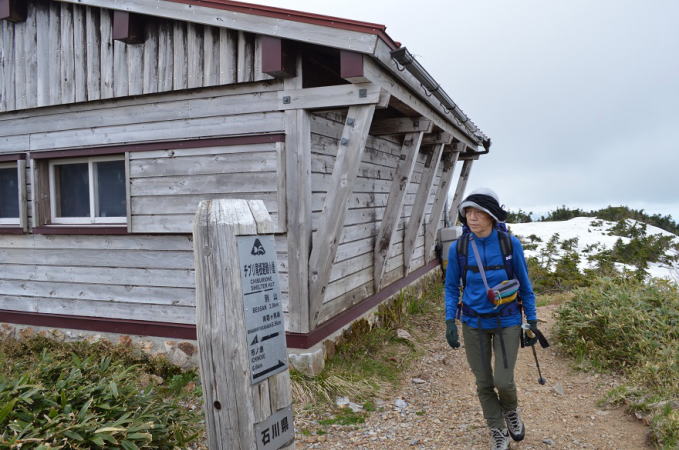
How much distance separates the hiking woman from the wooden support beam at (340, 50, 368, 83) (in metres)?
1.82

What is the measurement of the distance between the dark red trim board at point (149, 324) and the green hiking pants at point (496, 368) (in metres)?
2.03

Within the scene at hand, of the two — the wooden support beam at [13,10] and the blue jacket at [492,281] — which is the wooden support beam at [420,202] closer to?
the blue jacket at [492,281]

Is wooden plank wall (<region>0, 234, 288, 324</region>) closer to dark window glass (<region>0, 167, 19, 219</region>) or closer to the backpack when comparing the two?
dark window glass (<region>0, 167, 19, 219</region>)

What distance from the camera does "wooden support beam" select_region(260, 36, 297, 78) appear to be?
5.11 meters

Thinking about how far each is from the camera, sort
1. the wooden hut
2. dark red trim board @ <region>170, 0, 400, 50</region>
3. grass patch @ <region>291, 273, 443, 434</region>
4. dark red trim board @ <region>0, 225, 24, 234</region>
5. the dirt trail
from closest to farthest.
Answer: the dirt trail → dark red trim board @ <region>170, 0, 400, 50</region> → grass patch @ <region>291, 273, 443, 434</region> → the wooden hut → dark red trim board @ <region>0, 225, 24, 234</region>

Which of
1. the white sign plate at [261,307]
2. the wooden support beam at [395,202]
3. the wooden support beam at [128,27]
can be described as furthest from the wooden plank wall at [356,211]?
the white sign plate at [261,307]

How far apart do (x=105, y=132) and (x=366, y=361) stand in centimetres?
427

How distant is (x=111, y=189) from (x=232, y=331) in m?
4.77

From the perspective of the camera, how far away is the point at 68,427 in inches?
119

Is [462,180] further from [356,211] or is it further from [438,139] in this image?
[356,211]

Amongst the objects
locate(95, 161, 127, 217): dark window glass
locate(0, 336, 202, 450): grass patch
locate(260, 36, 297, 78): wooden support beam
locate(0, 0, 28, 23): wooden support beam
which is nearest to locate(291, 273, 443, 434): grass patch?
locate(0, 336, 202, 450): grass patch

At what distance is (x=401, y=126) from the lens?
7.10 metres

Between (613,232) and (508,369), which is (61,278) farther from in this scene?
(613,232)

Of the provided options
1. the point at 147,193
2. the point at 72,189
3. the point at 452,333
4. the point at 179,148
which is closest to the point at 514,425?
the point at 452,333
